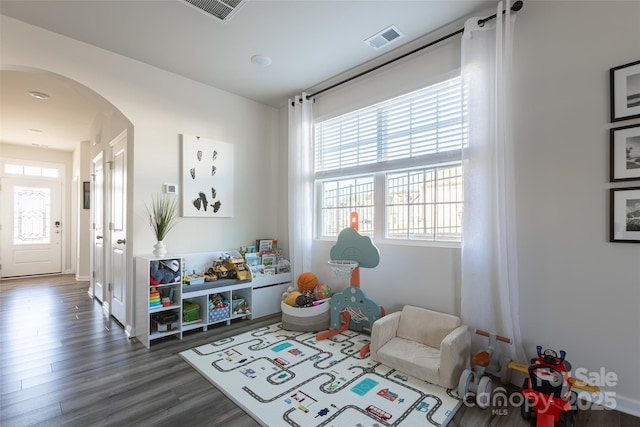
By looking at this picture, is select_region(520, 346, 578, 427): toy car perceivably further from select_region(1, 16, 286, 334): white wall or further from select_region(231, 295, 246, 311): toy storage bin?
select_region(1, 16, 286, 334): white wall

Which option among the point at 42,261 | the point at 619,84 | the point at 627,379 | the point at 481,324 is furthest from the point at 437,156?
the point at 42,261

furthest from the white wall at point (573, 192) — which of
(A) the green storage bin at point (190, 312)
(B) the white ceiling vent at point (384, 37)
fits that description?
(A) the green storage bin at point (190, 312)

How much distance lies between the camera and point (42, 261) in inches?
262

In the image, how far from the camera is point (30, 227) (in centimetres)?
654

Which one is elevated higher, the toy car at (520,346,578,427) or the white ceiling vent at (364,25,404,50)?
the white ceiling vent at (364,25,404,50)

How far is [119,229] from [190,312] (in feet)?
4.65

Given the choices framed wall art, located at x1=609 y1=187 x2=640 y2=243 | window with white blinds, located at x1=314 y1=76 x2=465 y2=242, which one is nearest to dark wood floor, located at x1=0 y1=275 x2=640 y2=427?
framed wall art, located at x1=609 y1=187 x2=640 y2=243

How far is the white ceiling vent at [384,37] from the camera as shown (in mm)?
2727

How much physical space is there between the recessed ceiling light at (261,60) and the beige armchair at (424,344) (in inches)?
115

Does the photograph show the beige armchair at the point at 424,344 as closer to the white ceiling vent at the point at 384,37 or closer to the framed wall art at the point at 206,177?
the framed wall art at the point at 206,177

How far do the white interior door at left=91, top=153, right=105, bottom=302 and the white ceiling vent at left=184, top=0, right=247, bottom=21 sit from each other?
309 cm

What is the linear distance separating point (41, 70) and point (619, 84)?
460 cm

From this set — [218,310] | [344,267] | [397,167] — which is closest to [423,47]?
[397,167]

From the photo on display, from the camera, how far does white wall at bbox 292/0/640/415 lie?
1.92 meters
